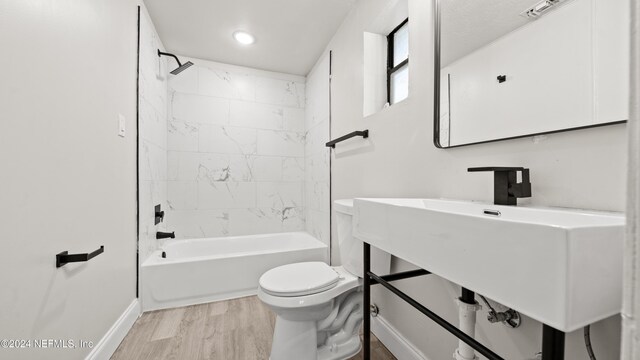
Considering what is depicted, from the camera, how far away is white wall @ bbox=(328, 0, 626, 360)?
69 cm

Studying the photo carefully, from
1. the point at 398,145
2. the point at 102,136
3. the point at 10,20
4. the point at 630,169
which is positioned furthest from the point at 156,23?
the point at 630,169

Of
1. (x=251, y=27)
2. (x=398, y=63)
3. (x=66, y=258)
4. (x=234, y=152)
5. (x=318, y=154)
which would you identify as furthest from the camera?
(x=234, y=152)

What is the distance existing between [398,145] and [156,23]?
2.17m

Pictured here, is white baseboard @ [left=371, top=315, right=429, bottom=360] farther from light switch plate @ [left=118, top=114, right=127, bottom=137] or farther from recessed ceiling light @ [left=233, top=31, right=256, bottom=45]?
recessed ceiling light @ [left=233, top=31, right=256, bottom=45]

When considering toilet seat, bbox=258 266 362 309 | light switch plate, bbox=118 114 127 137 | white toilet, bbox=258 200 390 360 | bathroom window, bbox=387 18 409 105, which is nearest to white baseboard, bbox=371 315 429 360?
white toilet, bbox=258 200 390 360

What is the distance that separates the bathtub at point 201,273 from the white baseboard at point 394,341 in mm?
920

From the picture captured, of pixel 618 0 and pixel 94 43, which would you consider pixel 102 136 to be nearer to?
pixel 94 43

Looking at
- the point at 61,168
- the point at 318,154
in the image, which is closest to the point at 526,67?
the point at 61,168

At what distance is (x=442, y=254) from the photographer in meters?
0.66

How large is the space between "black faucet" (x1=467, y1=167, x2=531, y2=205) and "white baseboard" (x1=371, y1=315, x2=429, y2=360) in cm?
89

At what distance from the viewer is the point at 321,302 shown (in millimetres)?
1295

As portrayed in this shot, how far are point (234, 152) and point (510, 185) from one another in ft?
8.36

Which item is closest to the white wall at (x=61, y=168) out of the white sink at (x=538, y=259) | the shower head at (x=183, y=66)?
the shower head at (x=183, y=66)

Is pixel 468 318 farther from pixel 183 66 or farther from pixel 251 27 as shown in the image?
pixel 183 66
